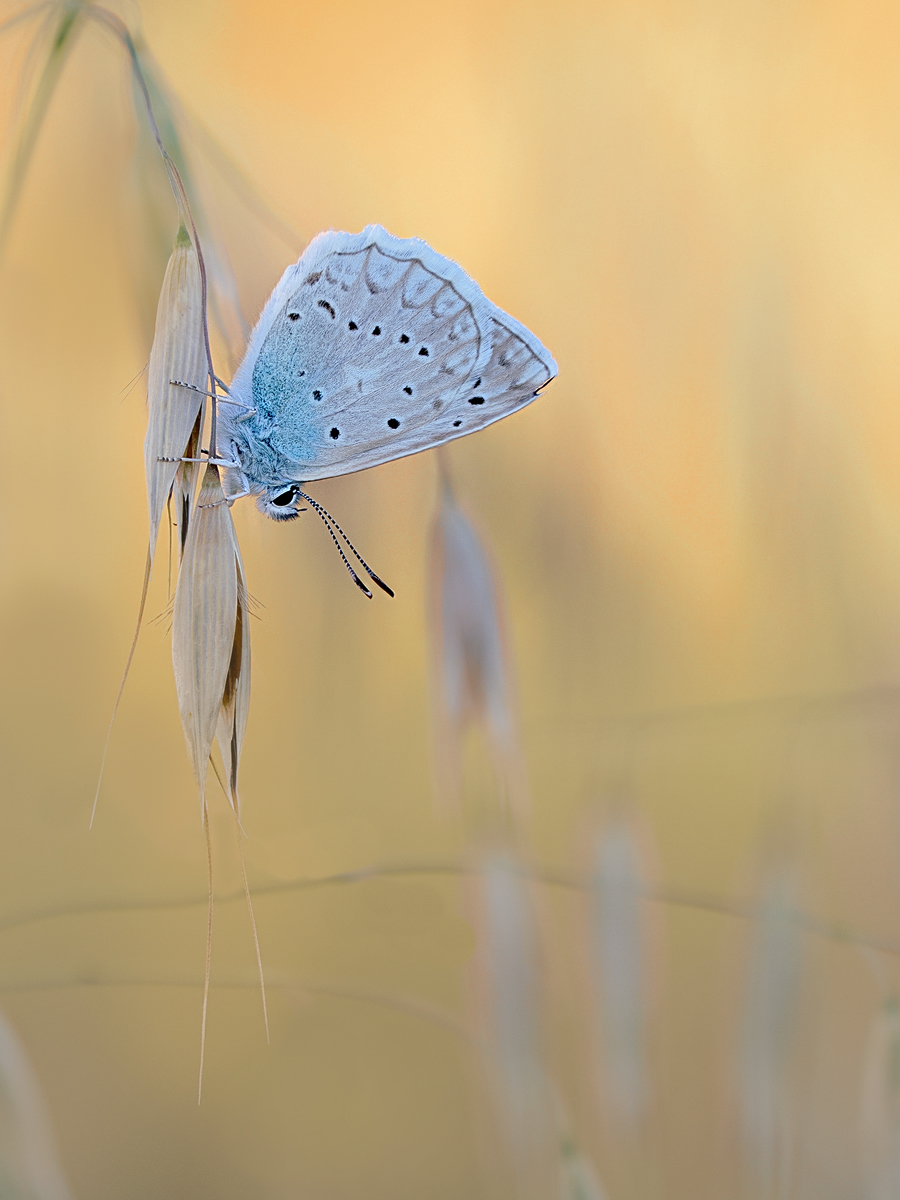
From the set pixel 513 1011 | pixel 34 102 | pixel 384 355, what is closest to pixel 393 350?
pixel 384 355

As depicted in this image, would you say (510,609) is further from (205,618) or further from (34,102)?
(34,102)

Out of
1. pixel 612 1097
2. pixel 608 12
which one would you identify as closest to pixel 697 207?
pixel 608 12

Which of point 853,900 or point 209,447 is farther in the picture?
point 853,900

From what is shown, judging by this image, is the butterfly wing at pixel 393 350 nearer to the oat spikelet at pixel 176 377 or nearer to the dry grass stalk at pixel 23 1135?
the oat spikelet at pixel 176 377

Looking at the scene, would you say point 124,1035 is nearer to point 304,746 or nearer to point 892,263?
point 304,746

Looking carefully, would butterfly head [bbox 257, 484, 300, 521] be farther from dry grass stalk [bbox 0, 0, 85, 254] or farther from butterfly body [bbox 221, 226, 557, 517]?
dry grass stalk [bbox 0, 0, 85, 254]

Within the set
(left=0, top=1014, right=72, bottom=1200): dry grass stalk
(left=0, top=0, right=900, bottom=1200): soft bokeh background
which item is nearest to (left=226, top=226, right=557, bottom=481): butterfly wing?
(left=0, top=0, right=900, bottom=1200): soft bokeh background
